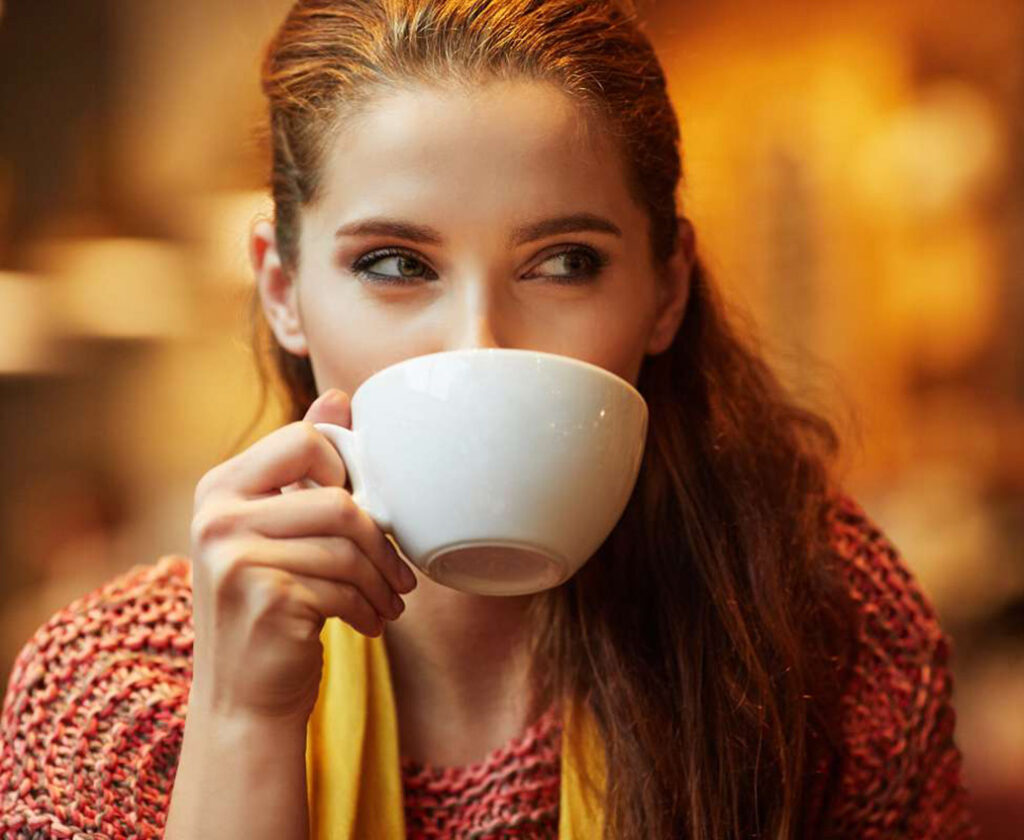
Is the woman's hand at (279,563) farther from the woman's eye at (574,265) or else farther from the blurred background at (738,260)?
the blurred background at (738,260)

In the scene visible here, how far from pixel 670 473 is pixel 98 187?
61.9 inches

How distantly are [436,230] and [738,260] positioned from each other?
8.39ft

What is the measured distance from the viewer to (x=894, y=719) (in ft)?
3.85

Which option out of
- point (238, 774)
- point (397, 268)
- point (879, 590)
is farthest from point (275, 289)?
point (879, 590)

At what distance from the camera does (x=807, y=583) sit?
46.4 inches

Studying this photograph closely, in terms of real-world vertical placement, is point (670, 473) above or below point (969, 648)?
below

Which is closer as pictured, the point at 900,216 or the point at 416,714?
the point at 416,714

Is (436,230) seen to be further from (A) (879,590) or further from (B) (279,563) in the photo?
(A) (879,590)

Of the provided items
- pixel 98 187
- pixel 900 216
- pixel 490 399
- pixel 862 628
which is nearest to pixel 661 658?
pixel 862 628

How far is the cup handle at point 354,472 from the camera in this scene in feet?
2.56

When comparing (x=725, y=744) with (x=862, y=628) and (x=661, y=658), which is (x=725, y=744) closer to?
(x=661, y=658)

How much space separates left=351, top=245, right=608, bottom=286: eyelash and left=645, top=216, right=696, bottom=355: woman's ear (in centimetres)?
14

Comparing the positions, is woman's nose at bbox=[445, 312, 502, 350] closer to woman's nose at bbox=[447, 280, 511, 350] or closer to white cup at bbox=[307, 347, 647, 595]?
woman's nose at bbox=[447, 280, 511, 350]

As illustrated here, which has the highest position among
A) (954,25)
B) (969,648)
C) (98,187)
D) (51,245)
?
(954,25)
